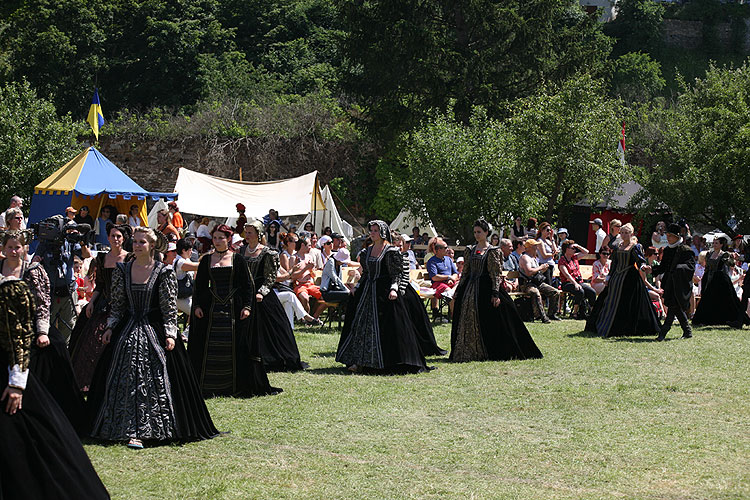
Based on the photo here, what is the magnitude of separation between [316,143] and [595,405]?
28.4 metres

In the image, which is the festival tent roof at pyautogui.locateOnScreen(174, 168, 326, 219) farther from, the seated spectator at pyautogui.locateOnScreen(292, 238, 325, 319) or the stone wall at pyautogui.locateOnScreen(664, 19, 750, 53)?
the stone wall at pyautogui.locateOnScreen(664, 19, 750, 53)

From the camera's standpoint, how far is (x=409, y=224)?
97.0ft

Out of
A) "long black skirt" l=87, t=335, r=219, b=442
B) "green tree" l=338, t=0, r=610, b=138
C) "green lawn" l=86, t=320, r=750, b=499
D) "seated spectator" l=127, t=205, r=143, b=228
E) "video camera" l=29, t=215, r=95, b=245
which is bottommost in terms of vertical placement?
"green lawn" l=86, t=320, r=750, b=499

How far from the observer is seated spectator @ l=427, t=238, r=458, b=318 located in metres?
14.7

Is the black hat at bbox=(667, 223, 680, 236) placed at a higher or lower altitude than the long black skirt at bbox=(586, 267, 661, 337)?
A: higher

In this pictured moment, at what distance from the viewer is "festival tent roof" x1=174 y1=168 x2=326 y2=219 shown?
933 inches

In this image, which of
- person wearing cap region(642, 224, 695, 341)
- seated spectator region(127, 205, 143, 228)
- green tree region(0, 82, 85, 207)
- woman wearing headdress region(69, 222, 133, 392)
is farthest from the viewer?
green tree region(0, 82, 85, 207)

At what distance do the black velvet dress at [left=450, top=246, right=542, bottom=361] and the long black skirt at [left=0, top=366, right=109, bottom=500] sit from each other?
665 centimetres

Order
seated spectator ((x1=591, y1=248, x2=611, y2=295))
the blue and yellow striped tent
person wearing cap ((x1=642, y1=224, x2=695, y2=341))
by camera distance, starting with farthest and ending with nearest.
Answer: the blue and yellow striped tent
seated spectator ((x1=591, y1=248, x2=611, y2=295))
person wearing cap ((x1=642, y1=224, x2=695, y2=341))

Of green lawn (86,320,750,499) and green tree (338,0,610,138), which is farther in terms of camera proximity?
green tree (338,0,610,138)

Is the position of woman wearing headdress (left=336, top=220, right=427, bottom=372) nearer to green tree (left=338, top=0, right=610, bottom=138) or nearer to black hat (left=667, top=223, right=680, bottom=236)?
black hat (left=667, top=223, right=680, bottom=236)

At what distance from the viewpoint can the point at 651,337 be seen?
13.0 metres

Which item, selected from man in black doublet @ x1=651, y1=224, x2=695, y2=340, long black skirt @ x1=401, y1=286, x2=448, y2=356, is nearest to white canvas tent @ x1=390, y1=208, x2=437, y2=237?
man in black doublet @ x1=651, y1=224, x2=695, y2=340

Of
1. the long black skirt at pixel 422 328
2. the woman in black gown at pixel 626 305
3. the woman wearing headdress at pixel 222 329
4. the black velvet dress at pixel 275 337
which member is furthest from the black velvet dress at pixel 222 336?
the woman in black gown at pixel 626 305
